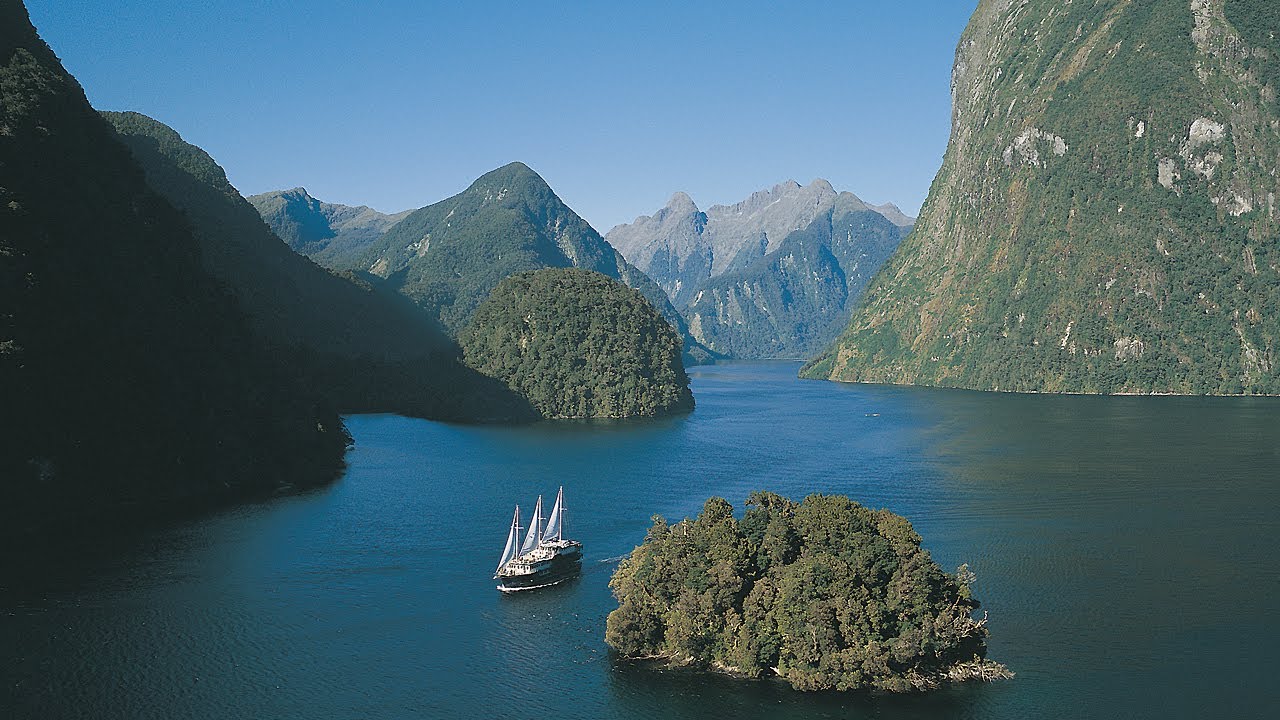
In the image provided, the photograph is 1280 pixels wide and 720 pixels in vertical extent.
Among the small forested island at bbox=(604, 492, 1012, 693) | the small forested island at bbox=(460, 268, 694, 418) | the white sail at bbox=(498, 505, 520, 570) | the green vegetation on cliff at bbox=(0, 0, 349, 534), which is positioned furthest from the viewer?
the small forested island at bbox=(460, 268, 694, 418)

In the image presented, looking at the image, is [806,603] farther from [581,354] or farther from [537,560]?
[581,354]

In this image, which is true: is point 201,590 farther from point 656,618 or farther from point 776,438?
point 776,438

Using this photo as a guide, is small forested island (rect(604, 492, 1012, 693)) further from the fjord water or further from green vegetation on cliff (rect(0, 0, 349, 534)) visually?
green vegetation on cliff (rect(0, 0, 349, 534))

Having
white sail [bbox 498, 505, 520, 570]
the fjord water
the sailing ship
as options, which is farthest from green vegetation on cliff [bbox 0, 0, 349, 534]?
the sailing ship

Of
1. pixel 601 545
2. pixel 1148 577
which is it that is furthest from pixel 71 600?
pixel 1148 577

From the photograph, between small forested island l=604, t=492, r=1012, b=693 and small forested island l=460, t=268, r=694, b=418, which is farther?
small forested island l=460, t=268, r=694, b=418

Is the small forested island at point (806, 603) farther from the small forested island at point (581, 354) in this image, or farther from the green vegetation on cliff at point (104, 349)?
the small forested island at point (581, 354)

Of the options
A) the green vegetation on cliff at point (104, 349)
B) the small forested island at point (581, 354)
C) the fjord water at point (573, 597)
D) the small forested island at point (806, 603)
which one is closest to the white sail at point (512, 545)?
the fjord water at point (573, 597)
